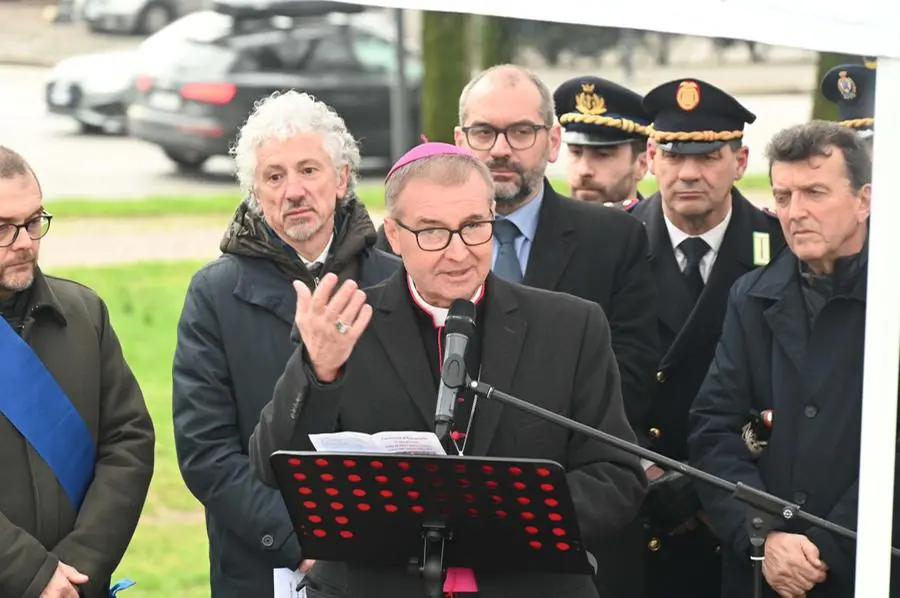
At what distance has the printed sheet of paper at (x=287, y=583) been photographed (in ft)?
→ 15.6

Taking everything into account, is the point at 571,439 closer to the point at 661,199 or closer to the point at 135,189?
the point at 661,199

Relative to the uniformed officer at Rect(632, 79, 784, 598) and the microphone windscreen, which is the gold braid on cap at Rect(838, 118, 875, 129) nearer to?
the uniformed officer at Rect(632, 79, 784, 598)

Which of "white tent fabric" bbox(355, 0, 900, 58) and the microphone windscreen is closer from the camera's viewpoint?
"white tent fabric" bbox(355, 0, 900, 58)

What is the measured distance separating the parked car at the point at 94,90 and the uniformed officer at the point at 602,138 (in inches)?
450

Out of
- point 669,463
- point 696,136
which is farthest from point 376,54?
point 669,463

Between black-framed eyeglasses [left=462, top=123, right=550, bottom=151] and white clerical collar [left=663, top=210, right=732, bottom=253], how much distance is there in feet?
2.16

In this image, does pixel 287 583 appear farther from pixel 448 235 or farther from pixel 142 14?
pixel 142 14

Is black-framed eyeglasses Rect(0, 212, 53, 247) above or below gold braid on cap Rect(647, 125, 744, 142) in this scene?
below

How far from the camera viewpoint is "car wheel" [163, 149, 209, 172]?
1655cm

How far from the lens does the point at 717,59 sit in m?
20.5

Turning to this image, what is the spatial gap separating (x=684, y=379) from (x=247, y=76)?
1125 centimetres

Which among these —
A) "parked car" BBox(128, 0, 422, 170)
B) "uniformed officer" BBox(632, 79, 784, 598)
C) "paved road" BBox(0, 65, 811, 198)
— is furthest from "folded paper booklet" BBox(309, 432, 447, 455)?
"paved road" BBox(0, 65, 811, 198)

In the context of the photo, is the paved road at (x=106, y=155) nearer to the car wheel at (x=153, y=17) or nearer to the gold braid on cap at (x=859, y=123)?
the car wheel at (x=153, y=17)

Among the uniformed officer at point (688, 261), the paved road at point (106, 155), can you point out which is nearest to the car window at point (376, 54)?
the paved road at point (106, 155)
